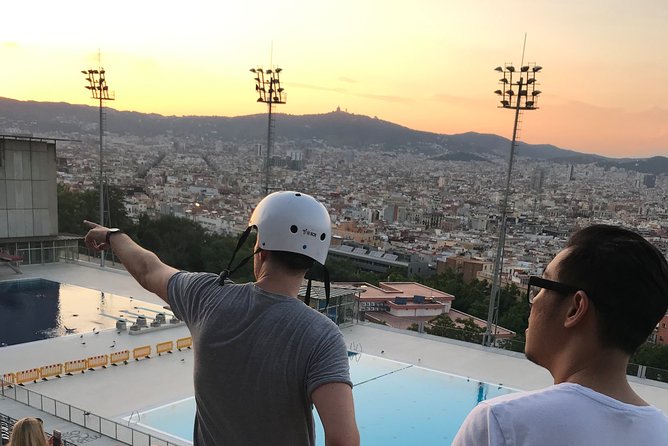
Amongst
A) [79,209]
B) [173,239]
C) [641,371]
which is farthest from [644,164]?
[79,209]

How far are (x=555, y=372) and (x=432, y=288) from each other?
20724 mm

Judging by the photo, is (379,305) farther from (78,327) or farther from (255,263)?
(255,263)

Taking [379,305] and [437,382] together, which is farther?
[379,305]

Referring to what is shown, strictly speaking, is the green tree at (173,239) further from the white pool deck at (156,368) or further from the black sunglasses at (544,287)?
the black sunglasses at (544,287)

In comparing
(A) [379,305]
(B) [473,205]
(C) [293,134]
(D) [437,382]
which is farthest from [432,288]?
(C) [293,134]

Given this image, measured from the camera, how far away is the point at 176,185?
51188 mm

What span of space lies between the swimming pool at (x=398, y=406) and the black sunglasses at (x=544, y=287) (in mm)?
6600

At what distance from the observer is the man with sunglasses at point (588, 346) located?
2.55 ft

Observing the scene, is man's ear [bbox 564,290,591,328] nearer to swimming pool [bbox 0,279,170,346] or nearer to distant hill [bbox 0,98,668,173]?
swimming pool [bbox 0,279,170,346]

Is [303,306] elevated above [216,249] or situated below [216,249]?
above

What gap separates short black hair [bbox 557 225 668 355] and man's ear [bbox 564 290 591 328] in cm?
1

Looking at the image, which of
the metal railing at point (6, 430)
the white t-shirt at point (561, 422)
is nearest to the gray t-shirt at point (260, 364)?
the white t-shirt at point (561, 422)

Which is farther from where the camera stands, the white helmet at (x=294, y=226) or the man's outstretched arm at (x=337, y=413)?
the white helmet at (x=294, y=226)

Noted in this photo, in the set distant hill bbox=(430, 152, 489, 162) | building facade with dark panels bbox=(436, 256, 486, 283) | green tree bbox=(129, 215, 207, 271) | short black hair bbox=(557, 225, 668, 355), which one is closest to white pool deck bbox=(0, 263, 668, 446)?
short black hair bbox=(557, 225, 668, 355)
